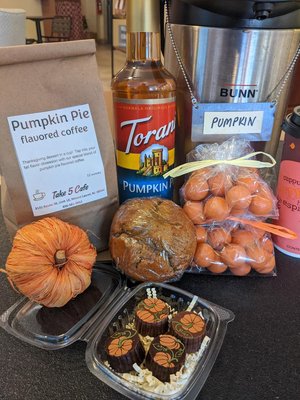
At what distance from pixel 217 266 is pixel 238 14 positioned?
0.34m

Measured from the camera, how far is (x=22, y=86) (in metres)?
0.41

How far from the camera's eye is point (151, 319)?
0.37 meters

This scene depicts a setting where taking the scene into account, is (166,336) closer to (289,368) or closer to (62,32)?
(289,368)

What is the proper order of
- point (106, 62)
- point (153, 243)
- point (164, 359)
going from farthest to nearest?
point (106, 62), point (153, 243), point (164, 359)

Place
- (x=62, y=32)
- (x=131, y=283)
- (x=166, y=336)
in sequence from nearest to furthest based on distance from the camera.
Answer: (x=166, y=336), (x=131, y=283), (x=62, y=32)

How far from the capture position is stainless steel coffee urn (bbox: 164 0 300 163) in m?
0.47

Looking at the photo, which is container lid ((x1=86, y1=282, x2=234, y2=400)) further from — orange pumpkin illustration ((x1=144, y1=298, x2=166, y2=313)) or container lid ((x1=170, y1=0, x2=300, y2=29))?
container lid ((x1=170, y1=0, x2=300, y2=29))

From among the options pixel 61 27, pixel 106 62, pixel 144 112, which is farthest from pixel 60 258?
pixel 61 27

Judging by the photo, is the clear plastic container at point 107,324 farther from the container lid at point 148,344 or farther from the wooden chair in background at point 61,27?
the wooden chair in background at point 61,27

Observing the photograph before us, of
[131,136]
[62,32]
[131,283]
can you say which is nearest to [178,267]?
[131,283]

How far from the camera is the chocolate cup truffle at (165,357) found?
324 millimetres

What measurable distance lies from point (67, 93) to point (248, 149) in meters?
0.28

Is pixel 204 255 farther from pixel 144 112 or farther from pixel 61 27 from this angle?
pixel 61 27

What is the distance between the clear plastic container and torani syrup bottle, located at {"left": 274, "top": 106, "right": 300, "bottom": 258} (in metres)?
0.17
